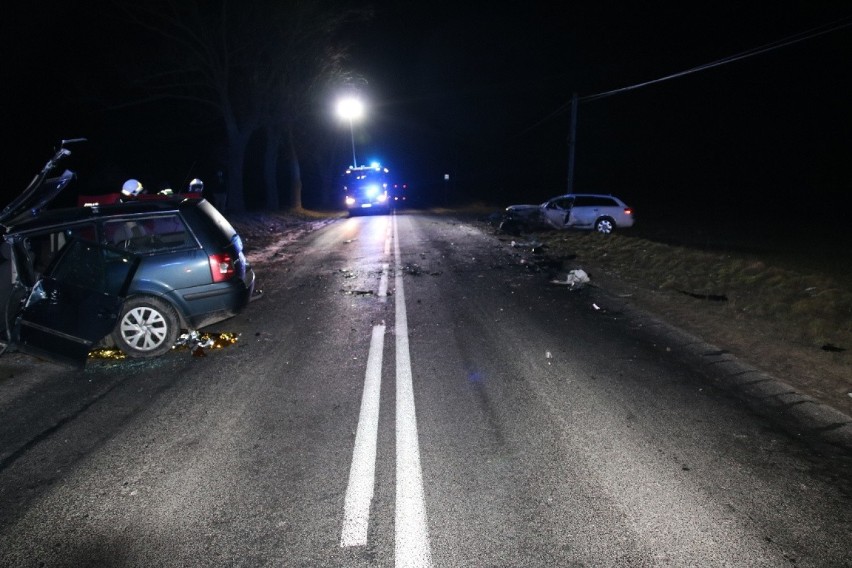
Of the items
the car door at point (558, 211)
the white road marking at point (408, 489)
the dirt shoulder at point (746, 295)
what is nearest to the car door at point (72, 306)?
the white road marking at point (408, 489)

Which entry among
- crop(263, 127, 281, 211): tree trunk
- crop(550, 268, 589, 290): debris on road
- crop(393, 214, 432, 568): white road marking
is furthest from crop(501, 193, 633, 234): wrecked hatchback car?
crop(263, 127, 281, 211): tree trunk

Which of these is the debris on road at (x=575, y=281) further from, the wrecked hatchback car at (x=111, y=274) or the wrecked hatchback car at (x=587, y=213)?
the wrecked hatchback car at (x=587, y=213)

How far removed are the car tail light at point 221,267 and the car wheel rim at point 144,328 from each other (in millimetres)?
800

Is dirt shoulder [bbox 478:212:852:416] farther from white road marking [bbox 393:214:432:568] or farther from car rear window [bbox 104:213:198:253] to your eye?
car rear window [bbox 104:213:198:253]

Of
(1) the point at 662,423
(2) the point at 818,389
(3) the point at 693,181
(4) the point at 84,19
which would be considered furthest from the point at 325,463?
(3) the point at 693,181

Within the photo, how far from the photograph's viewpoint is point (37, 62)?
18656 millimetres

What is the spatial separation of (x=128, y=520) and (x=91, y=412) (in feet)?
6.41

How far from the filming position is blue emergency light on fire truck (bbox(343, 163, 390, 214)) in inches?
1275

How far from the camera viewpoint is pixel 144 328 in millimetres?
6191

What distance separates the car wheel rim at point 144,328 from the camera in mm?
6152

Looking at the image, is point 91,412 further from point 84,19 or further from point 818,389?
point 84,19

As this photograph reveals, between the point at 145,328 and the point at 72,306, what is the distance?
913 mm

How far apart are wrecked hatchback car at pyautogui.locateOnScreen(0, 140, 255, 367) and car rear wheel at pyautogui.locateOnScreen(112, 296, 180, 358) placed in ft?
0.04

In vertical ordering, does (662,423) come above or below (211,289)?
below
